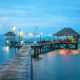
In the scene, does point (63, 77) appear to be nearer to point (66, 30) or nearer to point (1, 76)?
point (1, 76)

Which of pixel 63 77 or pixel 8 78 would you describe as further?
pixel 63 77

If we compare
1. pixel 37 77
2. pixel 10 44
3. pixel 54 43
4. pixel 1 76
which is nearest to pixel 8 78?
pixel 1 76

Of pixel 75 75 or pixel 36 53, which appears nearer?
pixel 75 75

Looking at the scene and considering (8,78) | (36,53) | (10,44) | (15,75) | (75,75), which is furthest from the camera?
(10,44)

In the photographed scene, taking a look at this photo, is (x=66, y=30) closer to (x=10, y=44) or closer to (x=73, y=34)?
(x=73, y=34)

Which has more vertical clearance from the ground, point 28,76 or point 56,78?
point 28,76

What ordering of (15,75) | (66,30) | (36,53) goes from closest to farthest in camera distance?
(15,75) < (36,53) < (66,30)

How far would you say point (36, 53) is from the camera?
26.2 meters

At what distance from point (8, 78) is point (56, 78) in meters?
6.57

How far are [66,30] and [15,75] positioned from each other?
29999 millimetres

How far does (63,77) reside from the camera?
13945 mm

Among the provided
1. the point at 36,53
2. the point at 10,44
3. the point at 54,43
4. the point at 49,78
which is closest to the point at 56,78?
the point at 49,78

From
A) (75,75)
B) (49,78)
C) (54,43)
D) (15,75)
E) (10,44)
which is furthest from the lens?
(10,44)

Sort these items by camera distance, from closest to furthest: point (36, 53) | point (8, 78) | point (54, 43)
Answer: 1. point (8, 78)
2. point (36, 53)
3. point (54, 43)
